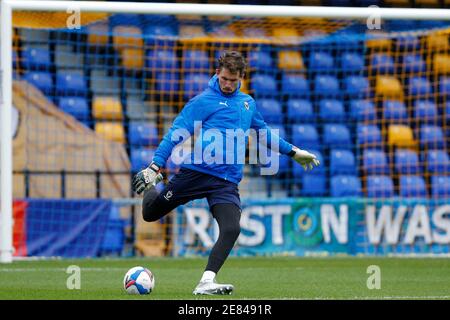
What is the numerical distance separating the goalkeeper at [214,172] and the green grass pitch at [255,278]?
0.48 metres

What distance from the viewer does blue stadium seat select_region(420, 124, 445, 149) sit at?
60.4 ft

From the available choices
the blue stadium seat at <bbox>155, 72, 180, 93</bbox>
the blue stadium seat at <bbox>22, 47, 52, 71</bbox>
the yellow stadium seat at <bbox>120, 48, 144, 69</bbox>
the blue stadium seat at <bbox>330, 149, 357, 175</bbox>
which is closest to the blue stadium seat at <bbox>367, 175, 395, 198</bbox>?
the blue stadium seat at <bbox>330, 149, 357, 175</bbox>

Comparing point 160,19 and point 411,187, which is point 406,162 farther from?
point 160,19

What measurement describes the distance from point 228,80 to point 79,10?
5.55 metres

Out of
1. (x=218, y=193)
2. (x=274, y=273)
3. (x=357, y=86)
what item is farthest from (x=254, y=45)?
(x=218, y=193)

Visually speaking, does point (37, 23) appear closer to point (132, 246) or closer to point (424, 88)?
point (132, 246)

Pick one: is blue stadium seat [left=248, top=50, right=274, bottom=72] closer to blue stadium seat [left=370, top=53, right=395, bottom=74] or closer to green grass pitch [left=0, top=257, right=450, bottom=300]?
blue stadium seat [left=370, top=53, right=395, bottom=74]

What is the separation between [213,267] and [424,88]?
10983mm

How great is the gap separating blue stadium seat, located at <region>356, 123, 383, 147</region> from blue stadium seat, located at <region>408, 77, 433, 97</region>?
1.02 m

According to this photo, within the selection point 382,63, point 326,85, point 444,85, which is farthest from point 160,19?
point 444,85

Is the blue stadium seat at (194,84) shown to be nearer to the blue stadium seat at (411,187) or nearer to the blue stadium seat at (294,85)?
the blue stadium seat at (294,85)

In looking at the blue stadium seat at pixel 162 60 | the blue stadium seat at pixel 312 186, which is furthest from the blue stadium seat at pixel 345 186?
the blue stadium seat at pixel 162 60

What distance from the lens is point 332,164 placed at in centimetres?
1770

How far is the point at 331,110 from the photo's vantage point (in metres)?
18.1
